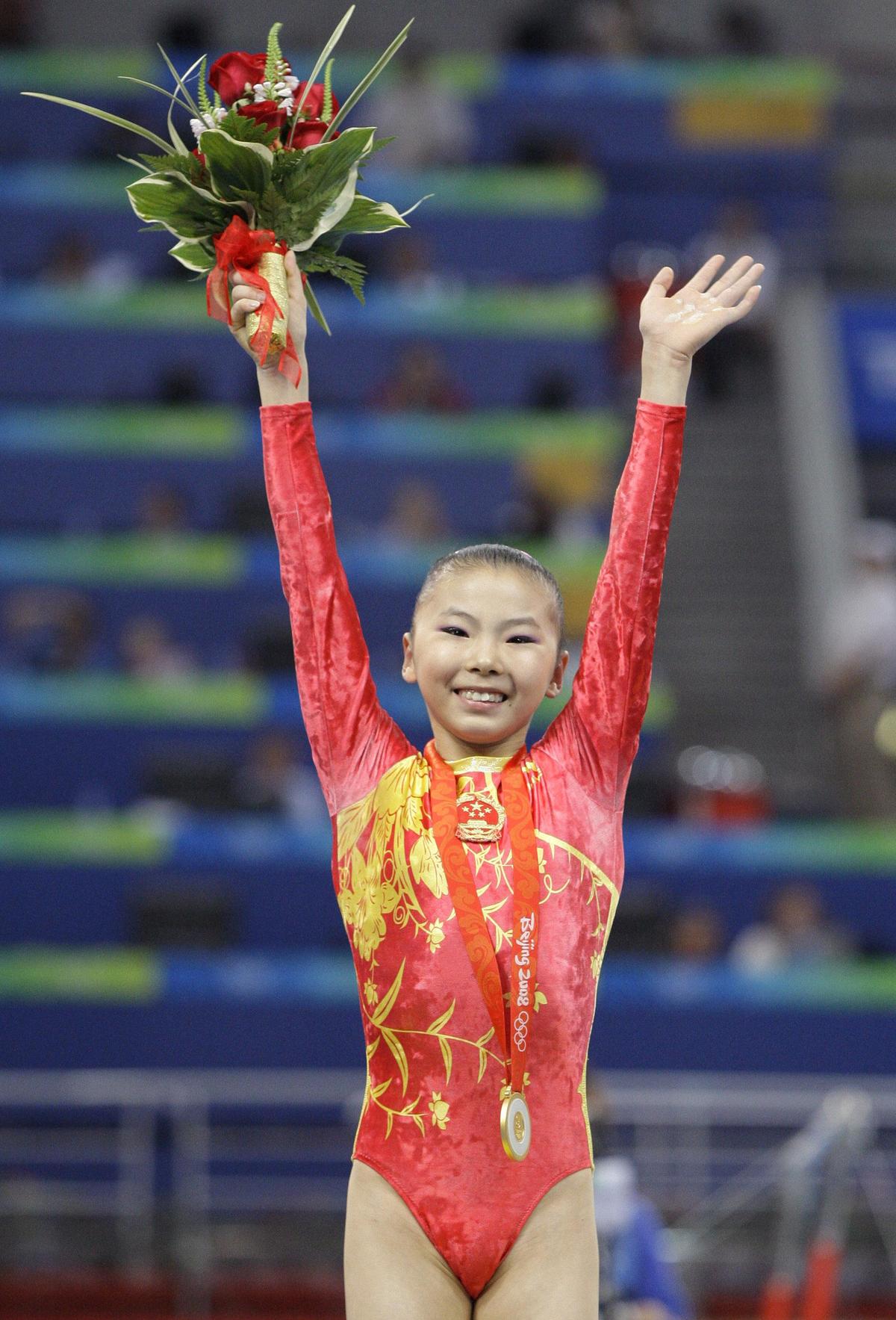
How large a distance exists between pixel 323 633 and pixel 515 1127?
82cm

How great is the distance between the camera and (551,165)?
1326 cm

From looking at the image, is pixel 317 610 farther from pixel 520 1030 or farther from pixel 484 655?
pixel 520 1030

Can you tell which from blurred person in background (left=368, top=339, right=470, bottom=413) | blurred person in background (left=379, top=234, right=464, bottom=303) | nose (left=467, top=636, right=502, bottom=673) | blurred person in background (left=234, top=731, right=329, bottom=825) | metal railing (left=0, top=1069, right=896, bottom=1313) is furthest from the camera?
blurred person in background (left=379, top=234, right=464, bottom=303)

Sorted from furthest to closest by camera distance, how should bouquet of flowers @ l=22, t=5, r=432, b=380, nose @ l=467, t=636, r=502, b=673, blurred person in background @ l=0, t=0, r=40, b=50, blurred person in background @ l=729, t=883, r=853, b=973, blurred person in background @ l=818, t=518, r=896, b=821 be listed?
blurred person in background @ l=0, t=0, r=40, b=50, blurred person in background @ l=818, t=518, r=896, b=821, blurred person in background @ l=729, t=883, r=853, b=973, bouquet of flowers @ l=22, t=5, r=432, b=380, nose @ l=467, t=636, r=502, b=673

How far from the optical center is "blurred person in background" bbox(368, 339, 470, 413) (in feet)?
38.8

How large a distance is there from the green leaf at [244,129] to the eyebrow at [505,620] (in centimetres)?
80

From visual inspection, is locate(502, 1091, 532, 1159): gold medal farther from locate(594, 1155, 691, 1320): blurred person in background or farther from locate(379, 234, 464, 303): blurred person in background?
locate(379, 234, 464, 303): blurred person in background

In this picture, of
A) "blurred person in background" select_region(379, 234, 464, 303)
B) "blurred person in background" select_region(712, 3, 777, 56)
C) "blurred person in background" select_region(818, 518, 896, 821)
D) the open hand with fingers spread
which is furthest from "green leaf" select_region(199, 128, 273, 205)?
"blurred person in background" select_region(712, 3, 777, 56)

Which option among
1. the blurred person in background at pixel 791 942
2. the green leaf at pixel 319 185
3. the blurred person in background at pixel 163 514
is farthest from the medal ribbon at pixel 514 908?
the blurred person in background at pixel 163 514

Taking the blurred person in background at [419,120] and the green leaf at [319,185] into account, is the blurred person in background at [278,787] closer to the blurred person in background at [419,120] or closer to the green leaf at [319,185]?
the blurred person in background at [419,120]

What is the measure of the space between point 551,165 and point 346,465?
3086mm

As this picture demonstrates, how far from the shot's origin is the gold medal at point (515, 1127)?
2.73 m

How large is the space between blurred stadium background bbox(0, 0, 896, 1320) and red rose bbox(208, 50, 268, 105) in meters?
3.71

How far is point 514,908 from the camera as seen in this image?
9.36 ft
